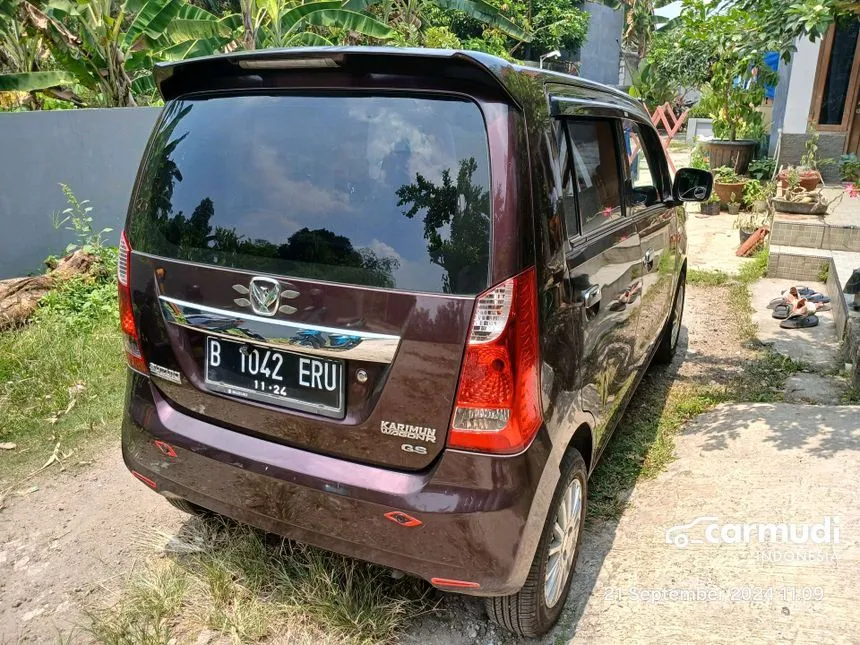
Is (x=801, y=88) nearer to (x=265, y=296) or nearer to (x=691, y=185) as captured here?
(x=691, y=185)

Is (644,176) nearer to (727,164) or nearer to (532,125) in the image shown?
(532,125)

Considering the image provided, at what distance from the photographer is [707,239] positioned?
349 inches

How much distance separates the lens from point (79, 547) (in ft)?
9.43

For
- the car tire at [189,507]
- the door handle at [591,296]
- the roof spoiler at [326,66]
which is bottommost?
the car tire at [189,507]

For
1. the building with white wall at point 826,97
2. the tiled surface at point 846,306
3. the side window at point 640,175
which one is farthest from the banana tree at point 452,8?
the side window at point 640,175

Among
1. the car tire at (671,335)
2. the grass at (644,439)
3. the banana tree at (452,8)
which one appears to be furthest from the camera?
the banana tree at (452,8)

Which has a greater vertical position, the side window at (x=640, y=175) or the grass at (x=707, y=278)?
the side window at (x=640, y=175)

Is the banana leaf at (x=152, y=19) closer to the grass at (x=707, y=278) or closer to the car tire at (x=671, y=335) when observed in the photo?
the car tire at (x=671, y=335)

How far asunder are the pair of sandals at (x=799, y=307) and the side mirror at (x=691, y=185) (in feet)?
7.30

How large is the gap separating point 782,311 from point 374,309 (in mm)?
4997

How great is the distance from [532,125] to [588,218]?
2.11 ft

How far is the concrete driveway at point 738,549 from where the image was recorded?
2.30 metres

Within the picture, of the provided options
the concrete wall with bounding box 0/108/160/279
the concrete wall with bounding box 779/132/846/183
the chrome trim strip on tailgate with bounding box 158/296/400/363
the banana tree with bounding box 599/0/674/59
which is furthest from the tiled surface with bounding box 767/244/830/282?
the banana tree with bounding box 599/0/674/59

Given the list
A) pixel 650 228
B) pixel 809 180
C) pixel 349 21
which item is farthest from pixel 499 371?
pixel 349 21
